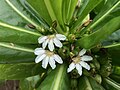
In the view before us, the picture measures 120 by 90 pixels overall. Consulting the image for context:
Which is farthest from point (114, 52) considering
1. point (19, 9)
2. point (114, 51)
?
point (19, 9)

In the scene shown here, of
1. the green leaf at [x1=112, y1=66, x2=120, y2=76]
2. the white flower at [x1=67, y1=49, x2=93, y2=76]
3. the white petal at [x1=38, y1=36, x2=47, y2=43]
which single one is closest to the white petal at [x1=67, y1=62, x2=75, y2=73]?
the white flower at [x1=67, y1=49, x2=93, y2=76]

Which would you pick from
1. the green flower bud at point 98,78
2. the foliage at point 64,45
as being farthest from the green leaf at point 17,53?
the green flower bud at point 98,78

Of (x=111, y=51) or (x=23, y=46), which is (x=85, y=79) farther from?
(x=23, y=46)

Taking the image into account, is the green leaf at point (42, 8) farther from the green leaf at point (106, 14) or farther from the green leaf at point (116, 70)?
the green leaf at point (116, 70)

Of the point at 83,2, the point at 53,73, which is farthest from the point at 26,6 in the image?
the point at 53,73

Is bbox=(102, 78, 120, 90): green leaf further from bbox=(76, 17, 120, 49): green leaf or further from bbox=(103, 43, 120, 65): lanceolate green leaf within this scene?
bbox=(76, 17, 120, 49): green leaf
